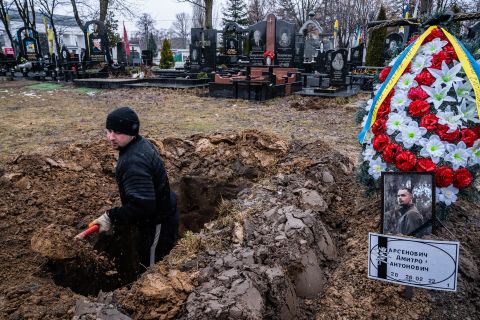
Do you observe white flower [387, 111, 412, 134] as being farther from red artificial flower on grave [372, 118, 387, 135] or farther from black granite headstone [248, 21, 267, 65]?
black granite headstone [248, 21, 267, 65]

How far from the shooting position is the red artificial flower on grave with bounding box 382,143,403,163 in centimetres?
291

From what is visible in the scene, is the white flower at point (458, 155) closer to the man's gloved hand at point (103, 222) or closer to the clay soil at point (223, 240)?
the clay soil at point (223, 240)

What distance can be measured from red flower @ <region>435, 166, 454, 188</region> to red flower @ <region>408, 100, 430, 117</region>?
45 centimetres

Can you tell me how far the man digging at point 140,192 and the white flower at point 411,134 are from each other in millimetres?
2033

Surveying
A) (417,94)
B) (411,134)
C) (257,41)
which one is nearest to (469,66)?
(417,94)

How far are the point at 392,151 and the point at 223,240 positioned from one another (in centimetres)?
154

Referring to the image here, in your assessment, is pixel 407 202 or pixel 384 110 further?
pixel 384 110

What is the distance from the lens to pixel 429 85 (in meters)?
2.87

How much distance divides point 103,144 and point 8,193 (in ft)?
5.58

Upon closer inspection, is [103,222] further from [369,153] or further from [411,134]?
[411,134]

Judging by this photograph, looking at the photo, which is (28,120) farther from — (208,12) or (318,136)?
(208,12)

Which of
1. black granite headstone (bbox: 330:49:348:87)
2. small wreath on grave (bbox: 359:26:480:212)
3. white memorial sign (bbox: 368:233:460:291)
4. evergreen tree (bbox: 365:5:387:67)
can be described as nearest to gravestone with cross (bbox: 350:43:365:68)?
evergreen tree (bbox: 365:5:387:67)

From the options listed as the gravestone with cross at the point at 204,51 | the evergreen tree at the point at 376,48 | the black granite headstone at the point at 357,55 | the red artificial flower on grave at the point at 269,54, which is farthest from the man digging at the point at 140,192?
the black granite headstone at the point at 357,55

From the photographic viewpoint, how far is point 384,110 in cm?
311
